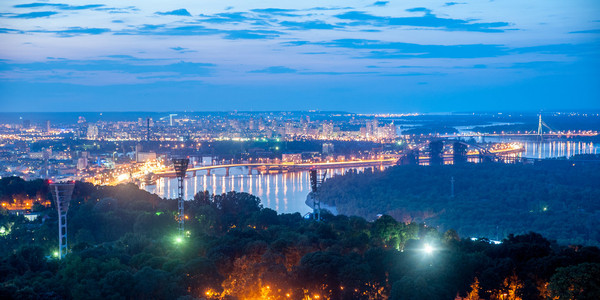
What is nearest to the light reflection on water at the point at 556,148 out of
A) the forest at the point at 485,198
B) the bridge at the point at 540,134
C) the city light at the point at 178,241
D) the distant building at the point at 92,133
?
the bridge at the point at 540,134

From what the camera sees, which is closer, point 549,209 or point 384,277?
point 384,277

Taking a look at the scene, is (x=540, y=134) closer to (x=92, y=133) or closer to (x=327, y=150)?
(x=327, y=150)

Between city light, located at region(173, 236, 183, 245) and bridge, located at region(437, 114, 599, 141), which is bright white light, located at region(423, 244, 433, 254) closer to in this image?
city light, located at region(173, 236, 183, 245)

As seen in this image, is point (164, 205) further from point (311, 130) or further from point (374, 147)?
point (311, 130)

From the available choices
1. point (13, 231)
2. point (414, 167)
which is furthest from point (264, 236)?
point (414, 167)

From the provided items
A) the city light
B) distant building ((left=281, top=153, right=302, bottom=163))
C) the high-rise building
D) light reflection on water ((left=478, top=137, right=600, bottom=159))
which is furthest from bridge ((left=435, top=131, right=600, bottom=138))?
the city light

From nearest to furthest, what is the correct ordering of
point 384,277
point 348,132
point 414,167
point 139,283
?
point 139,283 → point 384,277 → point 414,167 → point 348,132

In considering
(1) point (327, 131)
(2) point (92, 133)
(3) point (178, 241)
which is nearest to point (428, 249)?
(3) point (178, 241)
